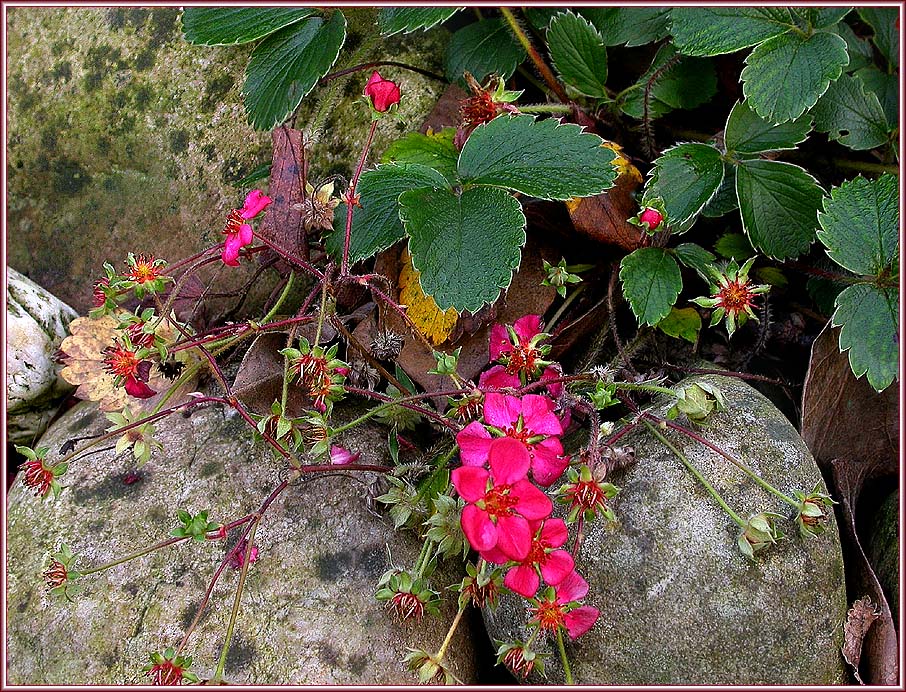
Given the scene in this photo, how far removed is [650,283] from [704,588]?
564 mm

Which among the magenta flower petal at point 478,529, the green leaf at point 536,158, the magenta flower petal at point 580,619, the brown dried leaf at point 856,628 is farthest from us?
the green leaf at point 536,158

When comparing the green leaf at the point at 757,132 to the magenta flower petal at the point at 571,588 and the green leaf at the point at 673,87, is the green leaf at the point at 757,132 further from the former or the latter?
the magenta flower petal at the point at 571,588

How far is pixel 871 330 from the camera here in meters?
1.35

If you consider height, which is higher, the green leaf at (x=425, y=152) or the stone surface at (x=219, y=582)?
the green leaf at (x=425, y=152)

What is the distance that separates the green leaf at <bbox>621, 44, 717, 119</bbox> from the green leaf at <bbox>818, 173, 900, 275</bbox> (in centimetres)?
39

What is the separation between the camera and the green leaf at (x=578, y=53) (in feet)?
5.15

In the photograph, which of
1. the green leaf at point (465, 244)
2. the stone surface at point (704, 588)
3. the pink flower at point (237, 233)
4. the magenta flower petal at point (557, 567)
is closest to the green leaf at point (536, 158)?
the green leaf at point (465, 244)

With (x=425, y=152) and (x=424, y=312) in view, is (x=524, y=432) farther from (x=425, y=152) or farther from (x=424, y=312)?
(x=425, y=152)

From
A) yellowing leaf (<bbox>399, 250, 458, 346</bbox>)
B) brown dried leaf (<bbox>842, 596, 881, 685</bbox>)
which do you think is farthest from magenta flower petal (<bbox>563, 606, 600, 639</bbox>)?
yellowing leaf (<bbox>399, 250, 458, 346</bbox>)

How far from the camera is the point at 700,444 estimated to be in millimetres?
1318

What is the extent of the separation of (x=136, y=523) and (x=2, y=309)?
0.58m

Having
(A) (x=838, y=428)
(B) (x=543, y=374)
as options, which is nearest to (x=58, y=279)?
(B) (x=543, y=374)

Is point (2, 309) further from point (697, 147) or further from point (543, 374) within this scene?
point (697, 147)

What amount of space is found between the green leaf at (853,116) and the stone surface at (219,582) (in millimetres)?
1136
